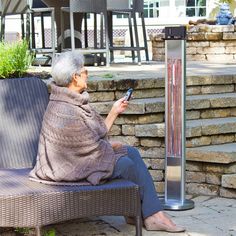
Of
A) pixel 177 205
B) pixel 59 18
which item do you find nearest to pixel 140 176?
pixel 177 205

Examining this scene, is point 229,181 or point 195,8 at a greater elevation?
point 195,8

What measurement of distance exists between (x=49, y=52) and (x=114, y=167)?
4309mm

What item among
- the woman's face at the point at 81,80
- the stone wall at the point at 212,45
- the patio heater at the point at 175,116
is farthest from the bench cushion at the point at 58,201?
the stone wall at the point at 212,45

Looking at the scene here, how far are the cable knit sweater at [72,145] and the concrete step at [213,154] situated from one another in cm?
134

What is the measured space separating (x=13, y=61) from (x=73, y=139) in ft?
5.61

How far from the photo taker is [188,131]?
5156 millimetres

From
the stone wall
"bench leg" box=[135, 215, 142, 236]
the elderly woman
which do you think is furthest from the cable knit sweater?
the stone wall

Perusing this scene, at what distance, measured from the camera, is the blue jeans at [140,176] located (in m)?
3.91

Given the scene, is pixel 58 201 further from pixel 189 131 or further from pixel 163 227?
pixel 189 131

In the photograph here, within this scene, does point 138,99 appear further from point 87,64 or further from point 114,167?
point 87,64

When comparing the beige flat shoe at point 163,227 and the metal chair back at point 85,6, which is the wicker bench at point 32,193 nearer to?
the beige flat shoe at point 163,227

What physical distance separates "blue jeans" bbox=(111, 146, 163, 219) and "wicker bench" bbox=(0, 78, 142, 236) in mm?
97

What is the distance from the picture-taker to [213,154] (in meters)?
4.99

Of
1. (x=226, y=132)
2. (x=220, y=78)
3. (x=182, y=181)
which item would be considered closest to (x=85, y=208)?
(x=182, y=181)
